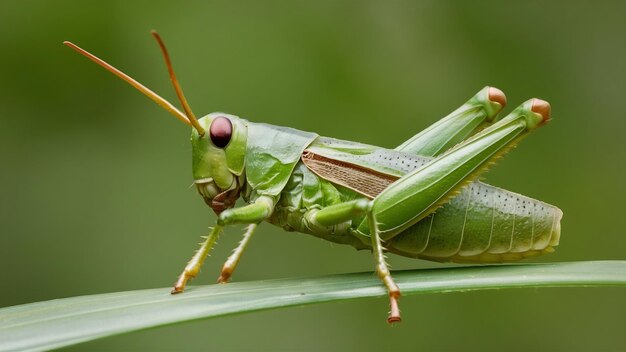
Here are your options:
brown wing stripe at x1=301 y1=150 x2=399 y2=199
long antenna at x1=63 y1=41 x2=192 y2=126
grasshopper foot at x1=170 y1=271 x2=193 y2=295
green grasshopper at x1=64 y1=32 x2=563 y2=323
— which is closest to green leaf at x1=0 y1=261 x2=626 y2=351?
grasshopper foot at x1=170 y1=271 x2=193 y2=295

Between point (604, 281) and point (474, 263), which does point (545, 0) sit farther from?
point (604, 281)

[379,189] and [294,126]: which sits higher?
[379,189]

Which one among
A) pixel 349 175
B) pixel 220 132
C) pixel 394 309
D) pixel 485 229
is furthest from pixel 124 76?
pixel 485 229

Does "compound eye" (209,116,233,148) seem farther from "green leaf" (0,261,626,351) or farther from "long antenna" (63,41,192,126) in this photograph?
"green leaf" (0,261,626,351)

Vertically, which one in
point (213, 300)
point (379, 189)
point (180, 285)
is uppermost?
point (379, 189)

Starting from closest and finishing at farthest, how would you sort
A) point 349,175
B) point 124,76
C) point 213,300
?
point 213,300 < point 124,76 < point 349,175

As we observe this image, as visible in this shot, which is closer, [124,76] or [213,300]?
[213,300]

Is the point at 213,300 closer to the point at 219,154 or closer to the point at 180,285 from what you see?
the point at 180,285

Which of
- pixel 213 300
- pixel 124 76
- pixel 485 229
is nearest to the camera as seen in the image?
pixel 213 300
